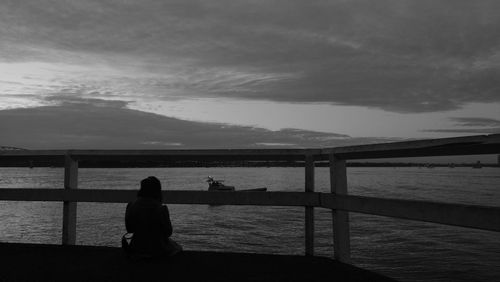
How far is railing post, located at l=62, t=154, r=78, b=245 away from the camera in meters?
5.73

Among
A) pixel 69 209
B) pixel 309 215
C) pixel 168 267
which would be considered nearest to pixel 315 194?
pixel 309 215

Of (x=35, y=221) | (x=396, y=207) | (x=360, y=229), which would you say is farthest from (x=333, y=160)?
(x=35, y=221)

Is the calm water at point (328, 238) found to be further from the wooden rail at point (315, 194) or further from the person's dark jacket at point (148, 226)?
the person's dark jacket at point (148, 226)

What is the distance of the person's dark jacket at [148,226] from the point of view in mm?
4828

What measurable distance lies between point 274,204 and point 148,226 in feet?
4.60

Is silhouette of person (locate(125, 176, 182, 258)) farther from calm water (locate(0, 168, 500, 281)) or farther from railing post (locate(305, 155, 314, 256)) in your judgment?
calm water (locate(0, 168, 500, 281))

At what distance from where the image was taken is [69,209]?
5.75 metres

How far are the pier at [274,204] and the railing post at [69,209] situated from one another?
0.01 m

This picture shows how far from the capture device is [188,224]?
3788 cm

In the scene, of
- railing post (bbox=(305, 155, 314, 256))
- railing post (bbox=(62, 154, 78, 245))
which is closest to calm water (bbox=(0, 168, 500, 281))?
railing post (bbox=(305, 155, 314, 256))

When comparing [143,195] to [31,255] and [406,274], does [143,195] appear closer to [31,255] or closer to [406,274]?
[31,255]

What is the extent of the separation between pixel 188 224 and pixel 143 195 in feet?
111

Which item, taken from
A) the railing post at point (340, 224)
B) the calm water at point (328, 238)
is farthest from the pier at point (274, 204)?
the calm water at point (328, 238)

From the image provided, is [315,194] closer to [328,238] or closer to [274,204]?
[274,204]
